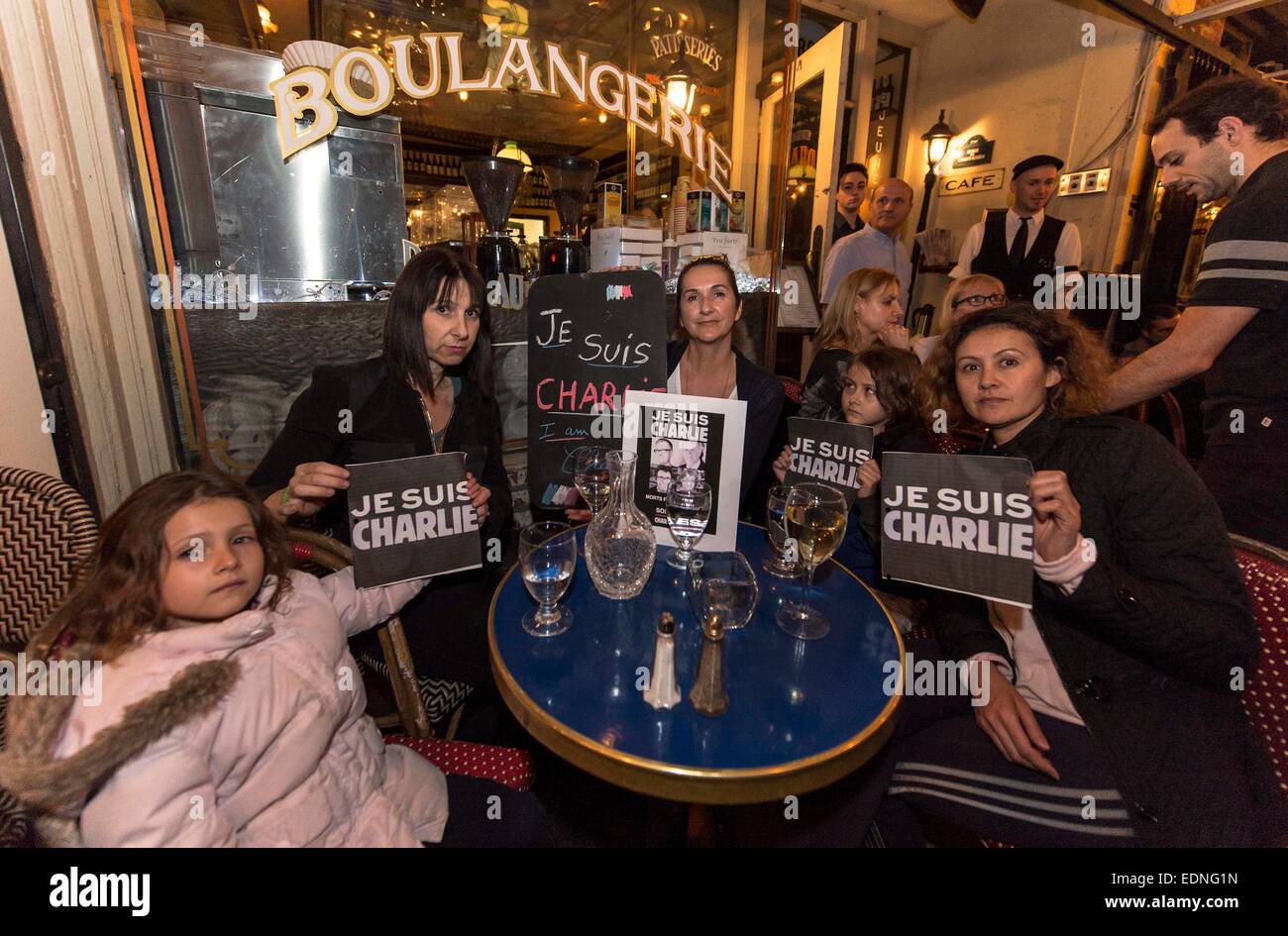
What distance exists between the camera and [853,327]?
9.72ft

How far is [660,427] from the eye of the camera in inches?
67.4

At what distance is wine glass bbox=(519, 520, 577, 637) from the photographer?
1.36 m

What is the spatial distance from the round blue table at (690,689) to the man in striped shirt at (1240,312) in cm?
137

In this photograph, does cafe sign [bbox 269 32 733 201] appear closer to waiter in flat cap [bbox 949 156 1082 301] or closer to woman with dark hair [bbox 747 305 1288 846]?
waiter in flat cap [bbox 949 156 1082 301]

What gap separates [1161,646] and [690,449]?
1.22 m

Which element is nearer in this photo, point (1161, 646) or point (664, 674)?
point (664, 674)

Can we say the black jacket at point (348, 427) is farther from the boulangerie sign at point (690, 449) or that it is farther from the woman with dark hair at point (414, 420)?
the boulangerie sign at point (690, 449)

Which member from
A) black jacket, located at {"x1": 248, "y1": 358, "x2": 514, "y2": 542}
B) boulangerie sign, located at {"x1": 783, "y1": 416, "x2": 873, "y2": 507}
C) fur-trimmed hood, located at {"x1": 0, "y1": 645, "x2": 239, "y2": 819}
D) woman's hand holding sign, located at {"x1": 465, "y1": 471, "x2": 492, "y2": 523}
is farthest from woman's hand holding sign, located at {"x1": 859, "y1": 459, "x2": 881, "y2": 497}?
fur-trimmed hood, located at {"x1": 0, "y1": 645, "x2": 239, "y2": 819}

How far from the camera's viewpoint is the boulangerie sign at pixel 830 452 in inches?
71.7

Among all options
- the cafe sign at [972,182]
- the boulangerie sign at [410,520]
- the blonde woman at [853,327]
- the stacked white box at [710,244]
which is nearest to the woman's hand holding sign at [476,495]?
the boulangerie sign at [410,520]

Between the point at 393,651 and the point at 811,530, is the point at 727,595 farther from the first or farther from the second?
the point at 393,651

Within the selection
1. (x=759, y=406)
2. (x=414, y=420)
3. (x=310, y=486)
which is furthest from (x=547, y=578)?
(x=759, y=406)

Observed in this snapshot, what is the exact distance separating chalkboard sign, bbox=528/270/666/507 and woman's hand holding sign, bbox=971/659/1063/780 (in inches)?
55.3
